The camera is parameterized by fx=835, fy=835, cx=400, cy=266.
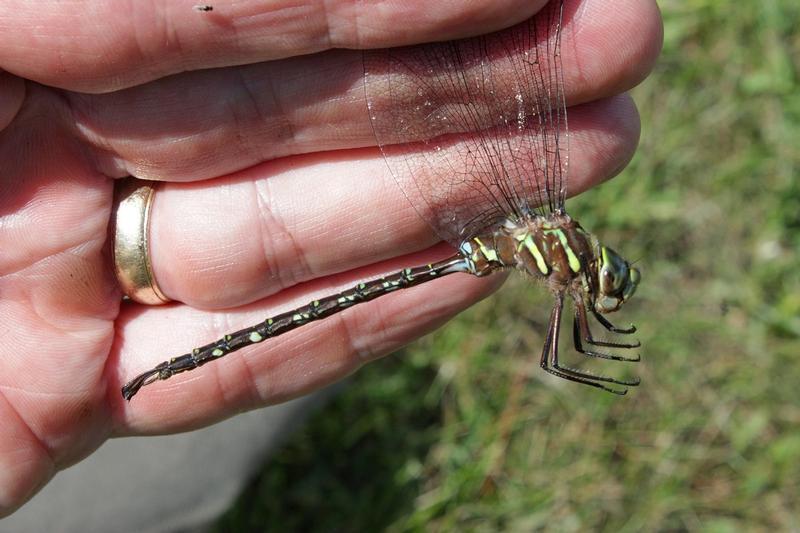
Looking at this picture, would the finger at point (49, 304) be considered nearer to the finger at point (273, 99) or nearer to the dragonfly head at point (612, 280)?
the finger at point (273, 99)

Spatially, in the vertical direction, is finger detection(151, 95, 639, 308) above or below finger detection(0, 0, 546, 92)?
below

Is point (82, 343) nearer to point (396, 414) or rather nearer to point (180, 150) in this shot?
point (180, 150)

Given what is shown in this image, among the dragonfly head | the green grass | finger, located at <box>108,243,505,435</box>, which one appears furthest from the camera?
the green grass

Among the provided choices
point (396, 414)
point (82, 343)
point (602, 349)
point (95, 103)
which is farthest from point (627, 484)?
point (95, 103)

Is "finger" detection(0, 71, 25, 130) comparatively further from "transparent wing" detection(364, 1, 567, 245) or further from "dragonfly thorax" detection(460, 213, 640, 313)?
"dragonfly thorax" detection(460, 213, 640, 313)

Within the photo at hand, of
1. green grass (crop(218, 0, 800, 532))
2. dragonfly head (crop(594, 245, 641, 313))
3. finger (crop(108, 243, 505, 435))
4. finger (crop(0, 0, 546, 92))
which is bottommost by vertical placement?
green grass (crop(218, 0, 800, 532))

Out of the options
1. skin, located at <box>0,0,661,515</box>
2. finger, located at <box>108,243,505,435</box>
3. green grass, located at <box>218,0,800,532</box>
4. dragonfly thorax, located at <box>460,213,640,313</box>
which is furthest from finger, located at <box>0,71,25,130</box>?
green grass, located at <box>218,0,800,532</box>

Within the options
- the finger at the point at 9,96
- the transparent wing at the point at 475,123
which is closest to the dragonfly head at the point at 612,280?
the transparent wing at the point at 475,123
